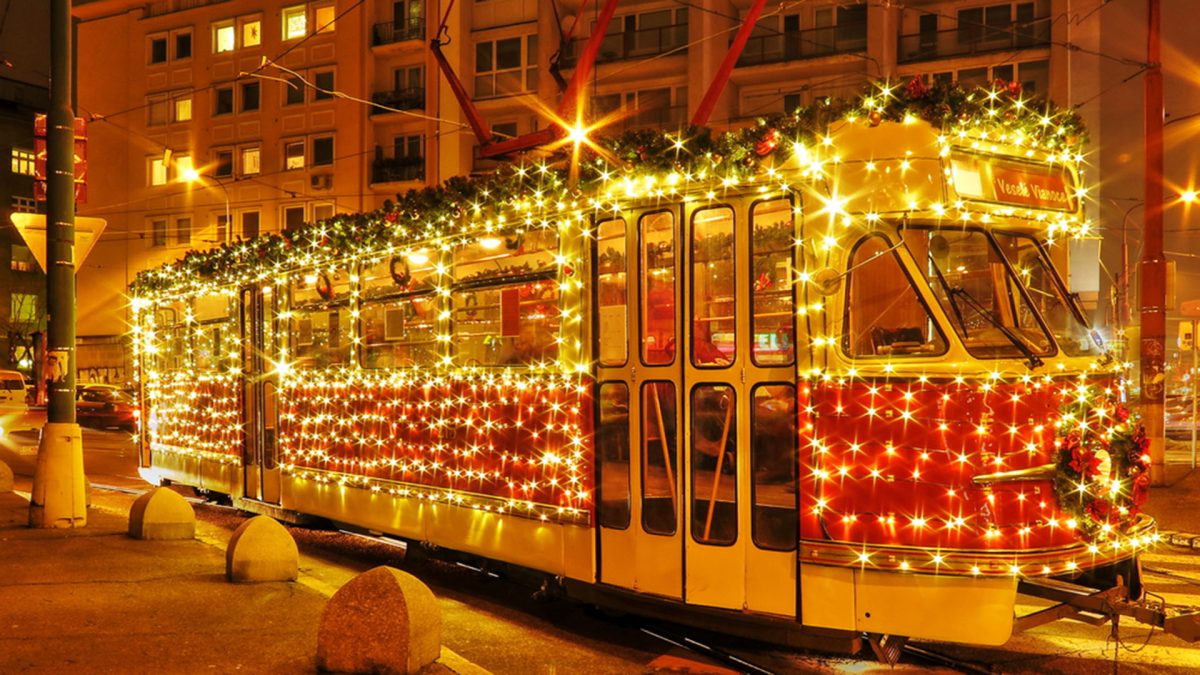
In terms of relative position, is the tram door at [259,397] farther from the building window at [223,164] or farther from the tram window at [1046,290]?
the building window at [223,164]

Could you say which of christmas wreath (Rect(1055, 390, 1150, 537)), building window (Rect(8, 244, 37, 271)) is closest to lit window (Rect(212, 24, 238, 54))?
building window (Rect(8, 244, 37, 271))

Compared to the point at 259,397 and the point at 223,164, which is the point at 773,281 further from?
the point at 223,164

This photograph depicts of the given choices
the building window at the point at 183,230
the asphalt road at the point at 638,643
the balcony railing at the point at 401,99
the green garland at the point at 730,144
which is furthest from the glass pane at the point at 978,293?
the building window at the point at 183,230

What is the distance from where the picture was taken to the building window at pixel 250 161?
3962 centimetres

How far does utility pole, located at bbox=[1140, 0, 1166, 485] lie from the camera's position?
1491cm

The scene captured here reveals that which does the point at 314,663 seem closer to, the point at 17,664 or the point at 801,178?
the point at 17,664

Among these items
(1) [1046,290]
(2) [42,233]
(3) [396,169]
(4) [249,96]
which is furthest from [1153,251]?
(4) [249,96]

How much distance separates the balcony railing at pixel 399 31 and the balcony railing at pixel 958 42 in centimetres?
1648

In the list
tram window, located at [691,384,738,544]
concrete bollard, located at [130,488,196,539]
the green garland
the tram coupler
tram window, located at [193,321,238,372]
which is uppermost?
the green garland

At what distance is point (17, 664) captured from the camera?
19.6ft

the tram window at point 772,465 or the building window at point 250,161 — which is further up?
the building window at point 250,161

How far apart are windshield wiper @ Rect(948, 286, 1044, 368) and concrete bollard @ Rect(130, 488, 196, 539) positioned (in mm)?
7560

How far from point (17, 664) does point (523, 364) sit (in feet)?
12.0

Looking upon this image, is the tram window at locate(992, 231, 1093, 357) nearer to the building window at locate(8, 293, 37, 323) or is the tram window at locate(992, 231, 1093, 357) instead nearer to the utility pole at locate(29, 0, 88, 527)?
the utility pole at locate(29, 0, 88, 527)
